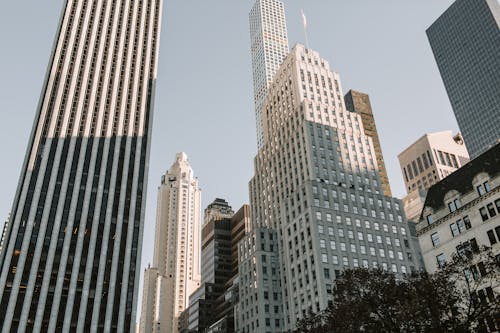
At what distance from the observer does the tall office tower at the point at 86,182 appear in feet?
348

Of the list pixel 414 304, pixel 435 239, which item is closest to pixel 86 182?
pixel 435 239

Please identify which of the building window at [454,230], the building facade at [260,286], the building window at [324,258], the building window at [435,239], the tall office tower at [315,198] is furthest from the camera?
the building facade at [260,286]

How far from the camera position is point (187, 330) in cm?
18512

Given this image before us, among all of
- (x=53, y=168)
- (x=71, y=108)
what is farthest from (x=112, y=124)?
(x=53, y=168)

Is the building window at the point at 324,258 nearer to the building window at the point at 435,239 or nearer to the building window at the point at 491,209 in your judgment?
the building window at the point at 435,239

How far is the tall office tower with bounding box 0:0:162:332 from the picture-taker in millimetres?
105938

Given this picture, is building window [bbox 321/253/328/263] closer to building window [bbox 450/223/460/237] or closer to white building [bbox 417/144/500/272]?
white building [bbox 417/144/500/272]

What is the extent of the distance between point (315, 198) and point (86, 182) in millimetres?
60174

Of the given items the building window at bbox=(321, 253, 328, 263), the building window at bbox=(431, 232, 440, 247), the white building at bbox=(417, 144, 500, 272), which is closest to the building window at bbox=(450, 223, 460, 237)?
the white building at bbox=(417, 144, 500, 272)

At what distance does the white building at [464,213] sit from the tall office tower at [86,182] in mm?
72310

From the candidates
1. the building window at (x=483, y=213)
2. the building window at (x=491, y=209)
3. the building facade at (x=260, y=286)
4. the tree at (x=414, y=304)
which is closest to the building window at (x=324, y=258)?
the building facade at (x=260, y=286)

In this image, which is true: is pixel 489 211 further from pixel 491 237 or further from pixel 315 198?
pixel 315 198

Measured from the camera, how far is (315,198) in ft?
412

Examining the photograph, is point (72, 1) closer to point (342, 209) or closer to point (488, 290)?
point (342, 209)
